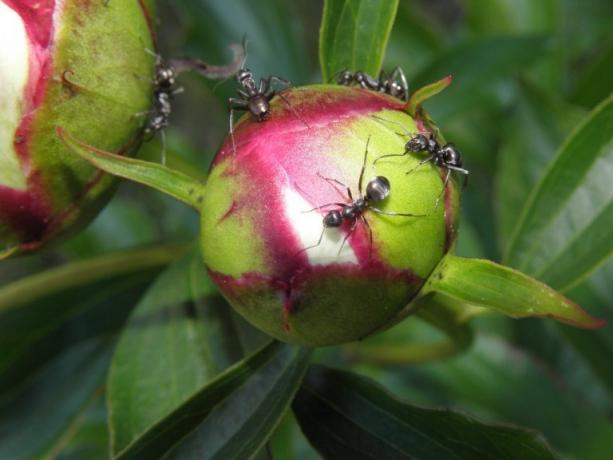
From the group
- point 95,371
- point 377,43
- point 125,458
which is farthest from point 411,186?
point 95,371

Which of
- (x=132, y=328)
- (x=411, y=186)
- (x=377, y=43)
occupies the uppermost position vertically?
(x=377, y=43)

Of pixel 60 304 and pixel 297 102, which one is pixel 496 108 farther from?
pixel 297 102

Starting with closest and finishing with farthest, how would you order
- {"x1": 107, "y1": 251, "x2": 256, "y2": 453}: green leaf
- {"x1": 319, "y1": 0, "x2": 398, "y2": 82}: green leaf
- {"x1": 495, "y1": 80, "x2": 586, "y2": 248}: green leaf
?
{"x1": 319, "y1": 0, "x2": 398, "y2": 82}: green leaf
{"x1": 107, "y1": 251, "x2": 256, "y2": 453}: green leaf
{"x1": 495, "y1": 80, "x2": 586, "y2": 248}: green leaf

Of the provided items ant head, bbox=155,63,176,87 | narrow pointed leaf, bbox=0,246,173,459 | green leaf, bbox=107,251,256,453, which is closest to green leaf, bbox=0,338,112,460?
narrow pointed leaf, bbox=0,246,173,459

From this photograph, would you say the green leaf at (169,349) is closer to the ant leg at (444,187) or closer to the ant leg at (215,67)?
the ant leg at (215,67)

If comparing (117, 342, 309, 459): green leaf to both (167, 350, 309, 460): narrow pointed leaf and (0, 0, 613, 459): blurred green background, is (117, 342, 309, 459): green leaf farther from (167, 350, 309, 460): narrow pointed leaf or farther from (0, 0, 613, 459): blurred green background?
(0, 0, 613, 459): blurred green background

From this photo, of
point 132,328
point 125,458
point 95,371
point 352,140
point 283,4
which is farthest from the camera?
point 283,4

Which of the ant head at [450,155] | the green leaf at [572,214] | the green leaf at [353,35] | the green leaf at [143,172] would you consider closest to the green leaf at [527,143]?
the green leaf at [572,214]
